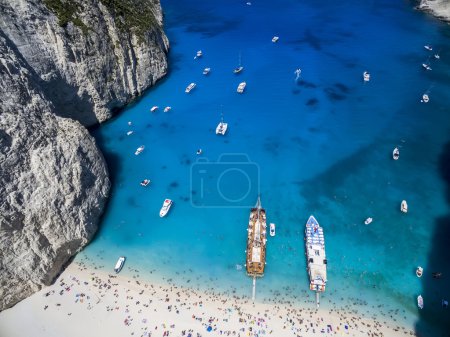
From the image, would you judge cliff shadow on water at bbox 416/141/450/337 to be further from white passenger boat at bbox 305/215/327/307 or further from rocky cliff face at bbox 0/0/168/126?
rocky cliff face at bbox 0/0/168/126

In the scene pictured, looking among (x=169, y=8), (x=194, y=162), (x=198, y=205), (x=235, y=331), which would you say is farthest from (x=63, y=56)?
(x=169, y=8)

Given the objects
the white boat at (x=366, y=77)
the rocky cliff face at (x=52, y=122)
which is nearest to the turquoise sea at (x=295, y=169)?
the white boat at (x=366, y=77)

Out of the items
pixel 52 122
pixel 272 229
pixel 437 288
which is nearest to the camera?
pixel 52 122

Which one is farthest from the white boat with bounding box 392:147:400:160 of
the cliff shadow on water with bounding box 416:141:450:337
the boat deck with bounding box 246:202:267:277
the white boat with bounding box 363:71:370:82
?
the boat deck with bounding box 246:202:267:277

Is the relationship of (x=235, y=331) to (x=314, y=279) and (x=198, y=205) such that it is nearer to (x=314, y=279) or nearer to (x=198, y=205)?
(x=314, y=279)

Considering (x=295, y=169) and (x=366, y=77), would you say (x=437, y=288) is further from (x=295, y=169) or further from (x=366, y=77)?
(x=366, y=77)

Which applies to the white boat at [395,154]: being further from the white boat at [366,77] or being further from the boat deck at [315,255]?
the white boat at [366,77]

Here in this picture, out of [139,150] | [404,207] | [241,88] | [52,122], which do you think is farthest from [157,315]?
[241,88]
